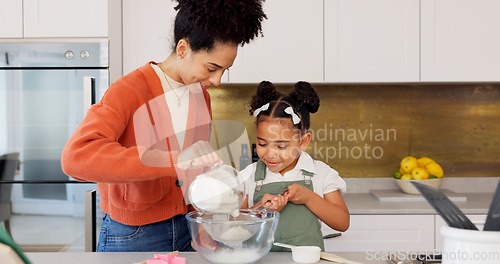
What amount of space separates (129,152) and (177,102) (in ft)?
1.02

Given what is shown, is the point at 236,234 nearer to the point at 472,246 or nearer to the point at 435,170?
the point at 472,246

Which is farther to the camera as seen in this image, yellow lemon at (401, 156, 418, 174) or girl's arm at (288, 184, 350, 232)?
yellow lemon at (401, 156, 418, 174)

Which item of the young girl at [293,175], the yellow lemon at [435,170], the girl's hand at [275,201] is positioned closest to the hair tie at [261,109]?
the young girl at [293,175]

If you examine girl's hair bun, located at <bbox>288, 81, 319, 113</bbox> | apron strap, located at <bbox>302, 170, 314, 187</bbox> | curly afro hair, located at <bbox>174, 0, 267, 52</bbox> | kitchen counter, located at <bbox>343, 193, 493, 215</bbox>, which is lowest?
kitchen counter, located at <bbox>343, 193, 493, 215</bbox>

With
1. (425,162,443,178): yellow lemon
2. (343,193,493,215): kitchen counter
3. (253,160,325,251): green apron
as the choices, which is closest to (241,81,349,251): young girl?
(253,160,325,251): green apron

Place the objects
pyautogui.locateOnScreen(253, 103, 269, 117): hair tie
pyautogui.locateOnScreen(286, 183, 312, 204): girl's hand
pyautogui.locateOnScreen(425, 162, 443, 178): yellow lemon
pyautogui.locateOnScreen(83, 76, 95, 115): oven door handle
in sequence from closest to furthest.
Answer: pyautogui.locateOnScreen(286, 183, 312, 204): girl's hand < pyautogui.locateOnScreen(253, 103, 269, 117): hair tie < pyautogui.locateOnScreen(83, 76, 95, 115): oven door handle < pyautogui.locateOnScreen(425, 162, 443, 178): yellow lemon

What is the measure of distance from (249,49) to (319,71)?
1.24ft

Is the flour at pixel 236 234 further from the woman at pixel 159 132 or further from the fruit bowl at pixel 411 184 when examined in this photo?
the fruit bowl at pixel 411 184

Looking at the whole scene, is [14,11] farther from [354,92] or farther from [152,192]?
[354,92]

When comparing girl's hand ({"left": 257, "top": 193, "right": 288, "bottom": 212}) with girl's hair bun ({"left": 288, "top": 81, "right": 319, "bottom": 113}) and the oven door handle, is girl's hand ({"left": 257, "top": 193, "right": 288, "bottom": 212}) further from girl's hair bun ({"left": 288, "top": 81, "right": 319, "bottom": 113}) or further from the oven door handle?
the oven door handle

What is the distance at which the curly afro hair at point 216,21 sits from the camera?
1.07m

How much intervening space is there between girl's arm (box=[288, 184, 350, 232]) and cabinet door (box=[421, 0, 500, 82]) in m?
1.22

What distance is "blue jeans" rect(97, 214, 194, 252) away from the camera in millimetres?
1219

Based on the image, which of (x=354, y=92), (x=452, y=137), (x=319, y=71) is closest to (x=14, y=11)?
(x=319, y=71)
